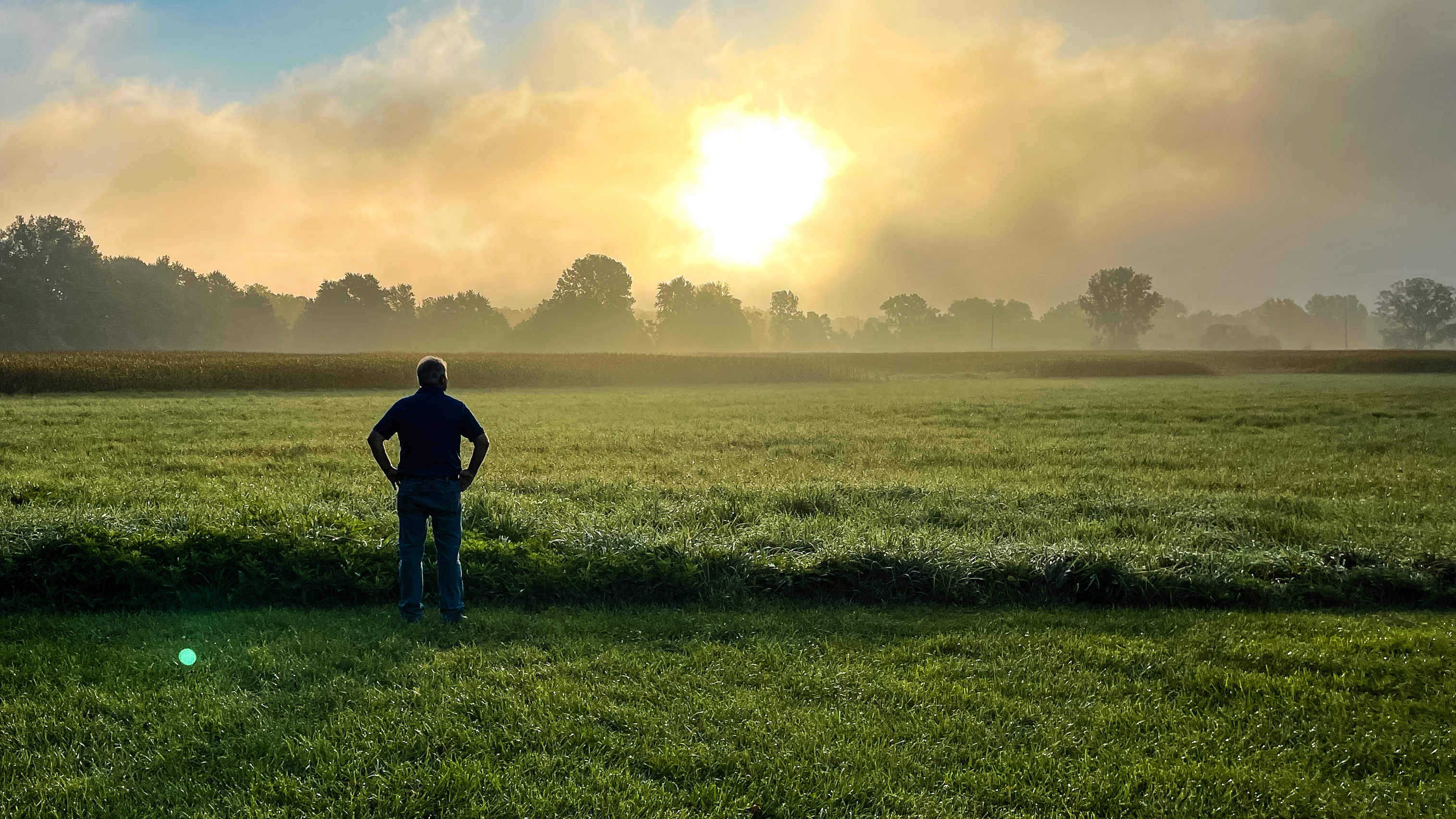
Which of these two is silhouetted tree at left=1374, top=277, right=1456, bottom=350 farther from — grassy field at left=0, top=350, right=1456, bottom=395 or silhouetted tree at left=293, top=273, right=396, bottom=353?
silhouetted tree at left=293, top=273, right=396, bottom=353

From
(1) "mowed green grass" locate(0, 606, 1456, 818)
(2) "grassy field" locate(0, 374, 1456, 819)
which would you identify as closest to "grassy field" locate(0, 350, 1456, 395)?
(2) "grassy field" locate(0, 374, 1456, 819)

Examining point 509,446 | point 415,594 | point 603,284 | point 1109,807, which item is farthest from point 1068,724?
point 603,284

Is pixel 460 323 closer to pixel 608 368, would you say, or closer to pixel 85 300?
pixel 85 300

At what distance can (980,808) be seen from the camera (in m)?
4.93

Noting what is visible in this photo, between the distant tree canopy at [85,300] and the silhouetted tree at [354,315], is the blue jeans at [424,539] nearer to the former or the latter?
the distant tree canopy at [85,300]

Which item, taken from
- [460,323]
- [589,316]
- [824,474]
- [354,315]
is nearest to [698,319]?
[589,316]

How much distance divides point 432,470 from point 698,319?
15856 centimetres

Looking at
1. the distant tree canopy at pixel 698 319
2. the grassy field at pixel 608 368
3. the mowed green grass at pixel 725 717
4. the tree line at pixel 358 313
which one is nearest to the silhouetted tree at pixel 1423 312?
the tree line at pixel 358 313

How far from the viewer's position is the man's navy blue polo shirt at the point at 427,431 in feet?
25.9

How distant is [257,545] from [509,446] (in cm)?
1369

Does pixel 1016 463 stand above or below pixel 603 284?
below

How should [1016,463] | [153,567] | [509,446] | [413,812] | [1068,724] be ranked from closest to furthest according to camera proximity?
1. [413,812]
2. [1068,724]
3. [153,567]
4. [1016,463]
5. [509,446]

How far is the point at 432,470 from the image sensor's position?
7945 millimetres

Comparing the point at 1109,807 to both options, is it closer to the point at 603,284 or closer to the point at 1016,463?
the point at 1016,463
